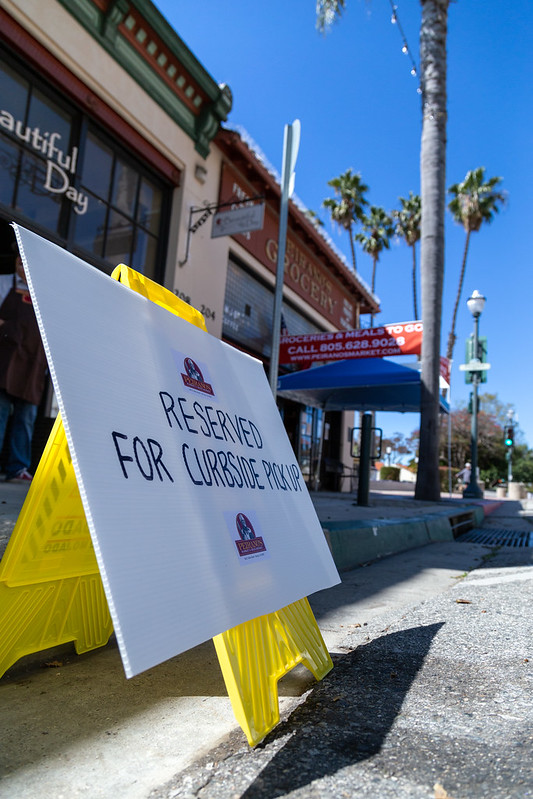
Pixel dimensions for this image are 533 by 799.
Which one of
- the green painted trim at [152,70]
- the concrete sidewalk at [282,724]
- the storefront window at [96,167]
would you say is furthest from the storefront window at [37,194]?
the concrete sidewalk at [282,724]

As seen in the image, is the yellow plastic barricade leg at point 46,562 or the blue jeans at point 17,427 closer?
the yellow plastic barricade leg at point 46,562

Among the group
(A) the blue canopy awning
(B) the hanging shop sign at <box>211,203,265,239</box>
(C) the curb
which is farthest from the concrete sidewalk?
(A) the blue canopy awning

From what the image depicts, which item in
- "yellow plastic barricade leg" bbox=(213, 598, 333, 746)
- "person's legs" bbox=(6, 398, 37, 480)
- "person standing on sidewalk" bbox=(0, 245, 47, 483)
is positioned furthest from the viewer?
"person's legs" bbox=(6, 398, 37, 480)

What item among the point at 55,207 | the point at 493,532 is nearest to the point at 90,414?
the point at 55,207

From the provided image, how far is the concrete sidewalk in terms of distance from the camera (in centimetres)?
137

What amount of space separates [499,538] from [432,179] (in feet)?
24.7

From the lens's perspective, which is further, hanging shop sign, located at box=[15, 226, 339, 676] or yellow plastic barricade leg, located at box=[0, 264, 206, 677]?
yellow plastic barricade leg, located at box=[0, 264, 206, 677]

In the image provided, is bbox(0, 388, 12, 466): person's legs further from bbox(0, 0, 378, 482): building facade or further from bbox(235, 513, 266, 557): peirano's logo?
bbox(235, 513, 266, 557): peirano's logo

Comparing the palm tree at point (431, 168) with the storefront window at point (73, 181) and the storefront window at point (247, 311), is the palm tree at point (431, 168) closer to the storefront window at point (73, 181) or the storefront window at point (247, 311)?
the storefront window at point (247, 311)

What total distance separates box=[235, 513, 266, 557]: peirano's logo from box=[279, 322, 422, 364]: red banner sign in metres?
9.24

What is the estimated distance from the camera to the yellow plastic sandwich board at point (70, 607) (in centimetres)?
162

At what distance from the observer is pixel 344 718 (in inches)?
68.6

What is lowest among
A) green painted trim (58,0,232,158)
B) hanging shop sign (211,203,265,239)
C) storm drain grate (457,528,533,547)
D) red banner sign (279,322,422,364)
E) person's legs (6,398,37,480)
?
storm drain grate (457,528,533,547)

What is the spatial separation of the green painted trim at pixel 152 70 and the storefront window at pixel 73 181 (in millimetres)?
1093
